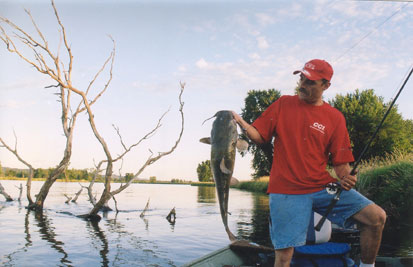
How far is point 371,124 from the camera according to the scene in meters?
31.6

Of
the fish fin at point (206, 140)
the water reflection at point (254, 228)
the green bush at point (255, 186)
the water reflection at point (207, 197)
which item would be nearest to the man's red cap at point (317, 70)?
the fish fin at point (206, 140)

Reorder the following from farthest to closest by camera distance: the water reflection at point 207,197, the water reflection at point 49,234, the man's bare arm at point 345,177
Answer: the water reflection at point 207,197 < the water reflection at point 49,234 < the man's bare arm at point 345,177

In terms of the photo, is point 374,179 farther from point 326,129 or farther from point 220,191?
point 220,191

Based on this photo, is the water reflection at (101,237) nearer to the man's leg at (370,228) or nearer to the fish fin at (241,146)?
the man's leg at (370,228)

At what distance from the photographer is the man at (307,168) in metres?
3.59

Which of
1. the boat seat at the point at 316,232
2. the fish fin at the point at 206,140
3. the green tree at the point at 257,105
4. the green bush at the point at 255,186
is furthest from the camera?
the green bush at the point at 255,186

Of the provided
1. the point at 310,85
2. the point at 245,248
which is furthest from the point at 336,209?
the point at 245,248

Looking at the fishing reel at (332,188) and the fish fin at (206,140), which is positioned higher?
the fish fin at (206,140)

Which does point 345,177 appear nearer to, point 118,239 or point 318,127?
point 318,127

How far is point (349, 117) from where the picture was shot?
1284 inches

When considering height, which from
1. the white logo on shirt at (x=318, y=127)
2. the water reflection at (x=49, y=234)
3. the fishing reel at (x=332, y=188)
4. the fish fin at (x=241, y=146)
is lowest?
the water reflection at (x=49, y=234)

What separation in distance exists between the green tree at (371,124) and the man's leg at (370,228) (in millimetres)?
29388

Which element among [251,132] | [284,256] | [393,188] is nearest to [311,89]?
[251,132]

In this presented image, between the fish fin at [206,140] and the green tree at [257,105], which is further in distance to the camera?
the green tree at [257,105]
